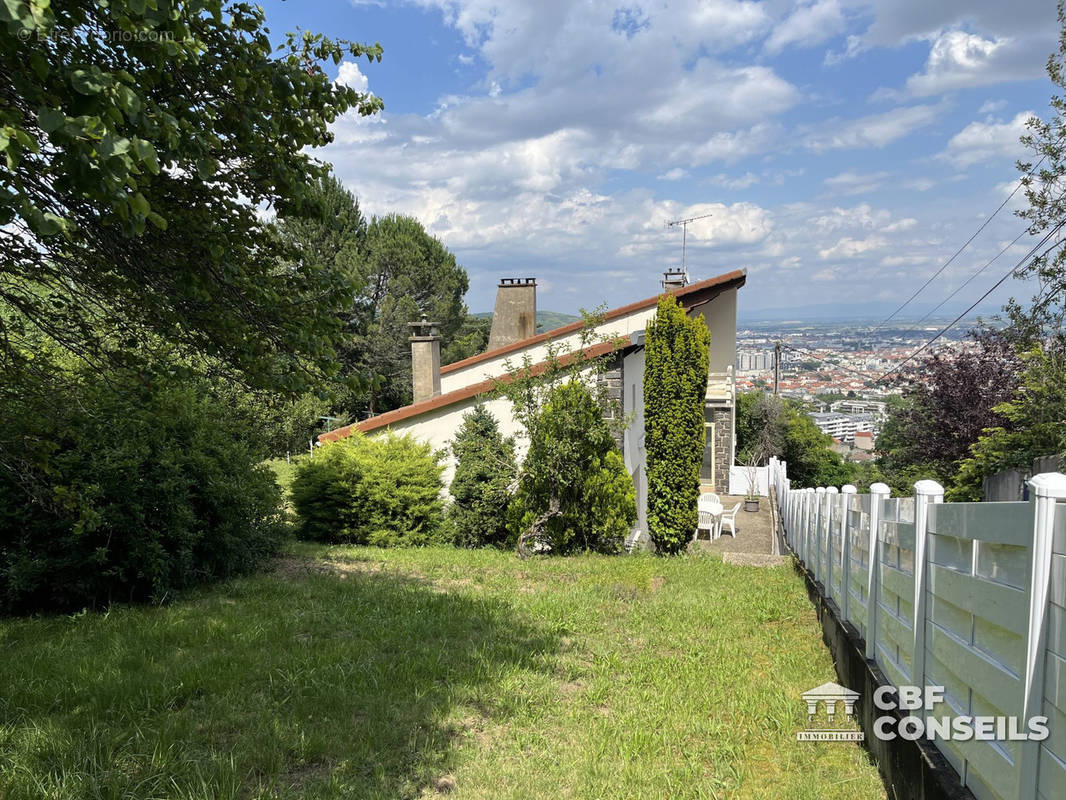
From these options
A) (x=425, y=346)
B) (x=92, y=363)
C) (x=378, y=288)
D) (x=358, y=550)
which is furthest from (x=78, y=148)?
(x=378, y=288)

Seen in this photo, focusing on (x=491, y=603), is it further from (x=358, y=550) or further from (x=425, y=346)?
(x=425, y=346)

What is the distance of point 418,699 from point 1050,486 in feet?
12.1

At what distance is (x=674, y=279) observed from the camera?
25.5m

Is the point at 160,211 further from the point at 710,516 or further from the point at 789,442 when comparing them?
the point at 789,442

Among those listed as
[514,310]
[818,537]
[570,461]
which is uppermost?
[514,310]

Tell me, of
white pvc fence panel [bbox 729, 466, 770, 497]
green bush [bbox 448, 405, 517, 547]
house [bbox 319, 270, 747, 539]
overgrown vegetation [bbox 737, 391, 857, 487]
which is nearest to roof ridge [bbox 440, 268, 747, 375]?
house [bbox 319, 270, 747, 539]

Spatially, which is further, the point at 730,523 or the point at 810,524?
the point at 730,523

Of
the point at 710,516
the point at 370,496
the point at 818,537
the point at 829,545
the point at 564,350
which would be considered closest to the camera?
the point at 829,545

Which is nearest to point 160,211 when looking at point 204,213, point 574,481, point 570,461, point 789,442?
point 204,213

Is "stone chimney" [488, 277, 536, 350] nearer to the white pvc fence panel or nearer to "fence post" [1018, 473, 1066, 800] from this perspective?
the white pvc fence panel

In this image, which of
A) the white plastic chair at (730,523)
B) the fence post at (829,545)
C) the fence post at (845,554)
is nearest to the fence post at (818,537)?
the fence post at (829,545)

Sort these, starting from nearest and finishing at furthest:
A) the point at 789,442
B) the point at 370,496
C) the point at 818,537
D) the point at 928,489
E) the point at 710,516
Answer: the point at 928,489 → the point at 818,537 → the point at 370,496 → the point at 710,516 → the point at 789,442

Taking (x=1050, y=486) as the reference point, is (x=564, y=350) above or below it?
above

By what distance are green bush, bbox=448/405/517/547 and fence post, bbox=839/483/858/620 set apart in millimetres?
8255
